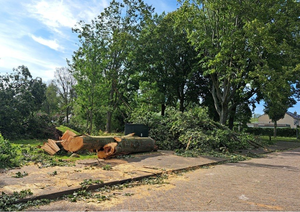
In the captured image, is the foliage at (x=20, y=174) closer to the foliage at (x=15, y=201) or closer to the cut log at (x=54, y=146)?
the foliage at (x=15, y=201)

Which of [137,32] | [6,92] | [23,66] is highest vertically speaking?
[137,32]

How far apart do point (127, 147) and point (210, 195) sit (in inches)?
229

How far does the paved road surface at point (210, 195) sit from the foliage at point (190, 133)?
218 inches

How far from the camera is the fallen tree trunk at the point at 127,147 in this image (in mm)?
9938

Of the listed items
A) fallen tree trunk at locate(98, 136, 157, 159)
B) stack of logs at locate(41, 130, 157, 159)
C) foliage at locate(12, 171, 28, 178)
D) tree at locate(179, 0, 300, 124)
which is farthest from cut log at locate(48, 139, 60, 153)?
tree at locate(179, 0, 300, 124)

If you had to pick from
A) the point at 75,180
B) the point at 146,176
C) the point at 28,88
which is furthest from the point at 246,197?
the point at 28,88

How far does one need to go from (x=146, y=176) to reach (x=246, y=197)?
2.79 metres

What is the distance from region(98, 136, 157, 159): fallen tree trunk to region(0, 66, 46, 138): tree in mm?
8471

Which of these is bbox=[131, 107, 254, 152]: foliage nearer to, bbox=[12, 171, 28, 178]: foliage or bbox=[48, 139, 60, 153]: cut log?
bbox=[48, 139, 60, 153]: cut log

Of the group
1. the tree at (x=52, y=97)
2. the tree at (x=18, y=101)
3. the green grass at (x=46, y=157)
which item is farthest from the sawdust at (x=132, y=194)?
the tree at (x=52, y=97)

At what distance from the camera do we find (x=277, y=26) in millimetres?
17766

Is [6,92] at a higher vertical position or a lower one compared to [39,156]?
higher

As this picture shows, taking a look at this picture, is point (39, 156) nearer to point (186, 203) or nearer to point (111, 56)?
point (186, 203)

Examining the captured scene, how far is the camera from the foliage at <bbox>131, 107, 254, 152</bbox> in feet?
43.7
